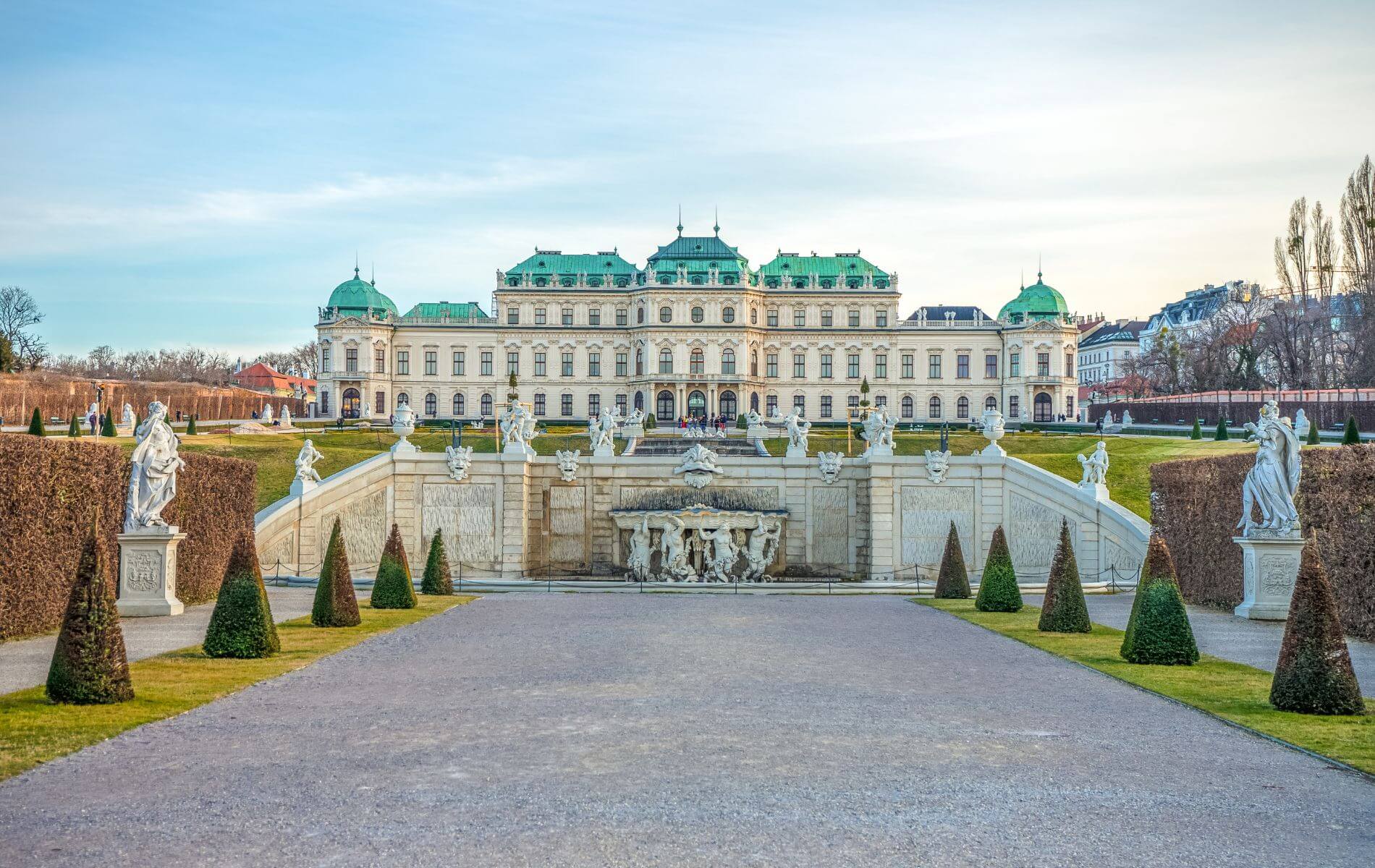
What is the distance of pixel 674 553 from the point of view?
3141cm

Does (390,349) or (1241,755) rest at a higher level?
(390,349)

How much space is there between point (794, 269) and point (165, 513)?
72.3 meters

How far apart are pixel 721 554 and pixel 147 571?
1576cm

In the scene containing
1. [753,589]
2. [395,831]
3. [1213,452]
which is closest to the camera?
[395,831]

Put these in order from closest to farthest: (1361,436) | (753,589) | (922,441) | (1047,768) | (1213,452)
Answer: (1047,768) → (753,589) → (1213,452) → (1361,436) → (922,441)

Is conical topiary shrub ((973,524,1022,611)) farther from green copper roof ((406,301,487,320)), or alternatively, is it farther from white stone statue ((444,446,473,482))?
green copper roof ((406,301,487,320))

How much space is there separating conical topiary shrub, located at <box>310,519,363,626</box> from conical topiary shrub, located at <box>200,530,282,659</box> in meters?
3.17

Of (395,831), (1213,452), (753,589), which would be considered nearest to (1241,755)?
(395,831)

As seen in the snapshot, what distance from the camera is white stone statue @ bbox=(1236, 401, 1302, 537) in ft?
60.9

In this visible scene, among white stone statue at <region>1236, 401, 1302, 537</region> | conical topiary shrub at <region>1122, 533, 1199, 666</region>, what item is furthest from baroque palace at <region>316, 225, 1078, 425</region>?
conical topiary shrub at <region>1122, 533, 1199, 666</region>

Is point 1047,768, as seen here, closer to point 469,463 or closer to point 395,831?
point 395,831

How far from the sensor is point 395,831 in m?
7.23

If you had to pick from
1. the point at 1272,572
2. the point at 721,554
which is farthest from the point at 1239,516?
the point at 721,554

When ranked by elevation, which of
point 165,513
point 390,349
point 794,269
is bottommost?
point 165,513
